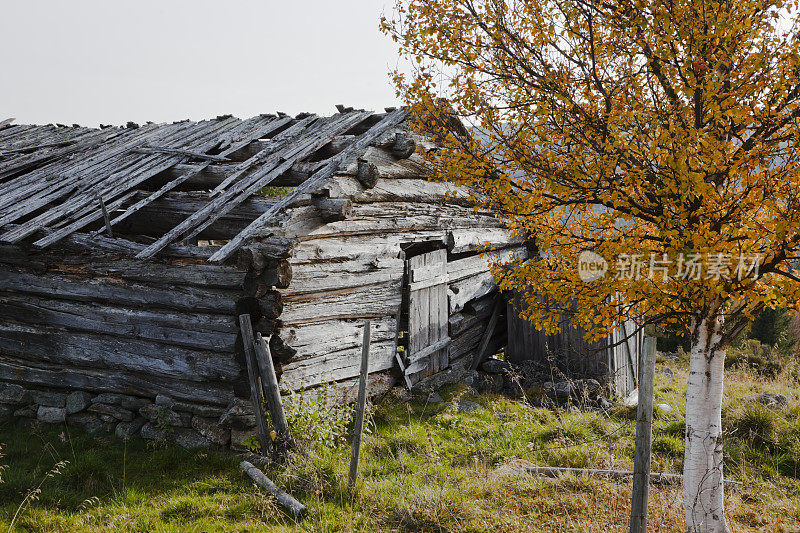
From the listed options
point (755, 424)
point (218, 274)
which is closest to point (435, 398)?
point (218, 274)

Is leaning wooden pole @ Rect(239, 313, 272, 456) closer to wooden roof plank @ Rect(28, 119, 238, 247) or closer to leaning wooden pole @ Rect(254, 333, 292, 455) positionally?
leaning wooden pole @ Rect(254, 333, 292, 455)

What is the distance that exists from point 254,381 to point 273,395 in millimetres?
290

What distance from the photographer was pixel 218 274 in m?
6.81

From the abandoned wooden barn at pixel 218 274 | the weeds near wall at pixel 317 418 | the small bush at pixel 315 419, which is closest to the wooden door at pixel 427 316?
the abandoned wooden barn at pixel 218 274

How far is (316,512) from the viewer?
526cm

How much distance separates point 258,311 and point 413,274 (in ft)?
9.11

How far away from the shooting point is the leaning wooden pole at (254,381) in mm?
6359

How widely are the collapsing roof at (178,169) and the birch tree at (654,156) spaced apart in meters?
2.66

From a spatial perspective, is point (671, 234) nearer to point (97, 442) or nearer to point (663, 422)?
point (663, 422)

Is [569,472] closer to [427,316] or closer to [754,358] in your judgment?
[427,316]

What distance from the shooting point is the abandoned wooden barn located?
6836mm

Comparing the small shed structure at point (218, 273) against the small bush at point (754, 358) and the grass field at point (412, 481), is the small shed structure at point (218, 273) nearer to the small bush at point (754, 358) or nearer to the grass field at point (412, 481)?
the grass field at point (412, 481)

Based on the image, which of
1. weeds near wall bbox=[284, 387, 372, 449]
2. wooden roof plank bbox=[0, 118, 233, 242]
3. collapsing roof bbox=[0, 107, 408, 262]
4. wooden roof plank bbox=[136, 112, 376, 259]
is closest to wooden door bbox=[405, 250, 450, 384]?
weeds near wall bbox=[284, 387, 372, 449]

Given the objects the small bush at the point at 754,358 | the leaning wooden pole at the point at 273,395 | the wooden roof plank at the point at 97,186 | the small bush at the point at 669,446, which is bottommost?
the small bush at the point at 754,358
